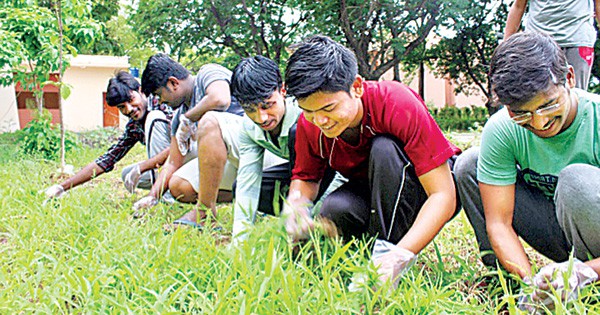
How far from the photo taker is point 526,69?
4.93 ft

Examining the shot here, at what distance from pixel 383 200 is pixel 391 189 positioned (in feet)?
0.16

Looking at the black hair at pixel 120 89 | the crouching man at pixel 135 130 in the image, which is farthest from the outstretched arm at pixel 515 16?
the black hair at pixel 120 89

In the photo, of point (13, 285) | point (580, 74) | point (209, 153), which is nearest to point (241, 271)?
point (13, 285)

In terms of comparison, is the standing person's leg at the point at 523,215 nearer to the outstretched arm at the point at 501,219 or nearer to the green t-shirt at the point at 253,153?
the outstretched arm at the point at 501,219

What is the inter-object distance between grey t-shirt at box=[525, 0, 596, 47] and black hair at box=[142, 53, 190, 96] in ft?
6.53

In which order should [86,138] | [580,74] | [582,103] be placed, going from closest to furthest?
[582,103] < [580,74] < [86,138]

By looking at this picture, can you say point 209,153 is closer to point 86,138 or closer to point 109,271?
point 109,271

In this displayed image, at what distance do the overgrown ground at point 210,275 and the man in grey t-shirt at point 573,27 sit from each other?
1.07 m

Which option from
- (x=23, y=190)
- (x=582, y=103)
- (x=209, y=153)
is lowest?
(x=23, y=190)

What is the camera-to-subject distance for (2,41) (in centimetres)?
554

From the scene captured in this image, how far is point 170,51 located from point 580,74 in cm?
989

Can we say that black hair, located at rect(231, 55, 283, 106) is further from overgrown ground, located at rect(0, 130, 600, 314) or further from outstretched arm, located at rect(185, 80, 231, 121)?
outstretched arm, located at rect(185, 80, 231, 121)

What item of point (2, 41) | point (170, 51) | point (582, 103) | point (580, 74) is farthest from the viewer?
point (170, 51)

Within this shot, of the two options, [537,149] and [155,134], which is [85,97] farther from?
[537,149]
